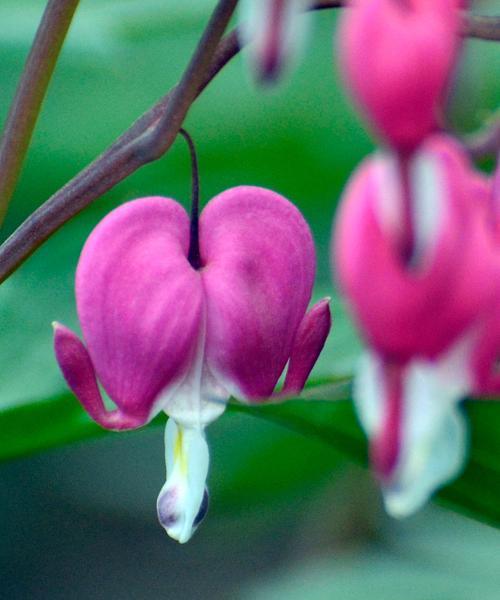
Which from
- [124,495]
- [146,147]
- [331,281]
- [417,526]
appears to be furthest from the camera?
[124,495]

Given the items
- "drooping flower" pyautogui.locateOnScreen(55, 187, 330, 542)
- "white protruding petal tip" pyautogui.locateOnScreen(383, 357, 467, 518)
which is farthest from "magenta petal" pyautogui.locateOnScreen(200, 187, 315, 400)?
"white protruding petal tip" pyautogui.locateOnScreen(383, 357, 467, 518)

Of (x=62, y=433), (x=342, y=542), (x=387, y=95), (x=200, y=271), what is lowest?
(x=342, y=542)

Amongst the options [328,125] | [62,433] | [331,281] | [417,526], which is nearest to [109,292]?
[62,433]

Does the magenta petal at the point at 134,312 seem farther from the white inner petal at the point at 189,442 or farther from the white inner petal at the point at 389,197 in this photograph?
the white inner petal at the point at 389,197

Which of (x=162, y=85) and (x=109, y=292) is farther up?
(x=109, y=292)

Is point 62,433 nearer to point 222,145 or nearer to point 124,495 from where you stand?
point 222,145
